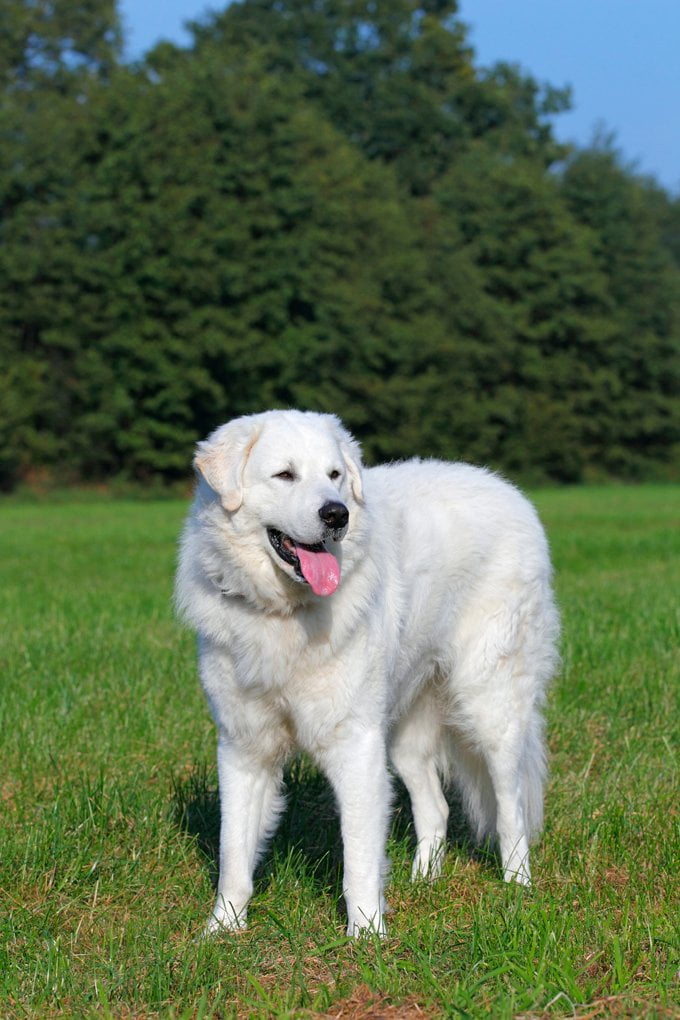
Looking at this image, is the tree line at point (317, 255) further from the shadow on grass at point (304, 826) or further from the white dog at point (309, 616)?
the white dog at point (309, 616)

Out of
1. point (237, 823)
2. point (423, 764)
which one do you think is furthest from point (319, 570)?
point (423, 764)

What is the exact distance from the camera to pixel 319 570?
407 cm

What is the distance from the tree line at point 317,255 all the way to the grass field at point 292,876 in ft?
98.5

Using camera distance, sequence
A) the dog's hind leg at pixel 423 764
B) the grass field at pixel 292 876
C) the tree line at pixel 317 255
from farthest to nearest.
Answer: the tree line at pixel 317 255
the dog's hind leg at pixel 423 764
the grass field at pixel 292 876

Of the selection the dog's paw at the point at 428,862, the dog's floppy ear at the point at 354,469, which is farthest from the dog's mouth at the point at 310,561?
the dog's paw at the point at 428,862

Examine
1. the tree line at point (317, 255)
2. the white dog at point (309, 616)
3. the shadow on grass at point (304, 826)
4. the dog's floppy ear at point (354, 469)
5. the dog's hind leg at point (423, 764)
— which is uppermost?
the tree line at point (317, 255)

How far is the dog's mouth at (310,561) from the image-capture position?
405cm

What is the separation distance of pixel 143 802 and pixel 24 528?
1859 cm

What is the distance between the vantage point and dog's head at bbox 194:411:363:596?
4043mm

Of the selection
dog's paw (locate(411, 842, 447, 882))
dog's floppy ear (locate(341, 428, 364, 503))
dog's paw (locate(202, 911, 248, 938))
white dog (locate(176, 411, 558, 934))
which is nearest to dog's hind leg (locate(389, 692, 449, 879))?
dog's paw (locate(411, 842, 447, 882))

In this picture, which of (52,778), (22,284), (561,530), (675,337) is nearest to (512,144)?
(675,337)

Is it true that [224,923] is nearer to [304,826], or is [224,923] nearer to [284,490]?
[304,826]

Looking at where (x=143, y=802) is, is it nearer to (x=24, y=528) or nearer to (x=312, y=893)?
(x=312, y=893)

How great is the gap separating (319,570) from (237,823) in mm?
970
